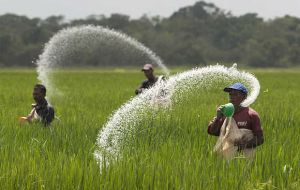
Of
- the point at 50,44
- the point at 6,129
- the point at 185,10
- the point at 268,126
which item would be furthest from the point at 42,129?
the point at 185,10

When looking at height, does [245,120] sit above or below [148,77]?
below

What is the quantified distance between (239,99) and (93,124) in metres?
3.42

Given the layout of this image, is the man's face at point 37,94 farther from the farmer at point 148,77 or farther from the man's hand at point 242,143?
the man's hand at point 242,143

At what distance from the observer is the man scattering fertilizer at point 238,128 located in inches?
195

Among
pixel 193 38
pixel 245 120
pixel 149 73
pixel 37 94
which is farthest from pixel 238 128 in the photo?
pixel 193 38

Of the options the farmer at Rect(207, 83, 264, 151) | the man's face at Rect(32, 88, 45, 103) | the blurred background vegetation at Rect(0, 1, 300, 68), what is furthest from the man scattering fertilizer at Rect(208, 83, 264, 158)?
the blurred background vegetation at Rect(0, 1, 300, 68)

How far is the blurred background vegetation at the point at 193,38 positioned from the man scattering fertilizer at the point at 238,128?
187 feet

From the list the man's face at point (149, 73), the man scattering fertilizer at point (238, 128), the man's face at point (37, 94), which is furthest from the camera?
the man's face at point (149, 73)

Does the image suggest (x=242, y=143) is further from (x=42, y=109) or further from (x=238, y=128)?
(x=42, y=109)

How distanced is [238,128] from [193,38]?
301 ft

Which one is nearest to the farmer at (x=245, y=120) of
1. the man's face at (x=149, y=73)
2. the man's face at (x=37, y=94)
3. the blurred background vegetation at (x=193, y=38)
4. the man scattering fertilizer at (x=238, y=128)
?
the man scattering fertilizer at (x=238, y=128)

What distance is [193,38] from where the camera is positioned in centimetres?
9600

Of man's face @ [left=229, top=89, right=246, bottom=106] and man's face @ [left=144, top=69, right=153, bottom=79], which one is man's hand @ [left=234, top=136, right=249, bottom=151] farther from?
man's face @ [left=144, top=69, right=153, bottom=79]

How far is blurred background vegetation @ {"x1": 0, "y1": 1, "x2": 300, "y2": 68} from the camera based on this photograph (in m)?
75.1
